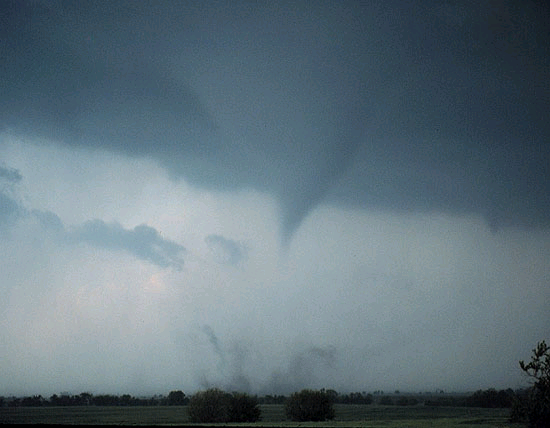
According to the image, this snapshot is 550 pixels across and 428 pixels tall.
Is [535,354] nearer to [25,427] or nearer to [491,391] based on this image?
[25,427]

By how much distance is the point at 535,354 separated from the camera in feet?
136

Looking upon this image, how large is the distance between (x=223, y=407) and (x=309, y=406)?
13.5 metres

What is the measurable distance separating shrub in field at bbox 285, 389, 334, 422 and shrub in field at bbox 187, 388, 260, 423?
5825 millimetres

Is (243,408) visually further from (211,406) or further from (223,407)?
(211,406)

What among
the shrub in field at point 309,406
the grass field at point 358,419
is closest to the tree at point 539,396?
the grass field at point 358,419

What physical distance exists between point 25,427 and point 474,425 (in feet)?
139

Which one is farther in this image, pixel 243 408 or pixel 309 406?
pixel 309 406

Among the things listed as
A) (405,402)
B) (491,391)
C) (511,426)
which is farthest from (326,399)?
(405,402)

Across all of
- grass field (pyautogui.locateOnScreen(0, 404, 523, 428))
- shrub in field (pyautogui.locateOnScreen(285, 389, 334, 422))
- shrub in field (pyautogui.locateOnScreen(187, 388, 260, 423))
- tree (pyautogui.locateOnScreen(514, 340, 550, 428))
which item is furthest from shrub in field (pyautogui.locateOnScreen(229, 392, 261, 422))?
tree (pyautogui.locateOnScreen(514, 340, 550, 428))

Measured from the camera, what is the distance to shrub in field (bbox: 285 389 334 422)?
3034 inches

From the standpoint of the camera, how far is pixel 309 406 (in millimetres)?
77250

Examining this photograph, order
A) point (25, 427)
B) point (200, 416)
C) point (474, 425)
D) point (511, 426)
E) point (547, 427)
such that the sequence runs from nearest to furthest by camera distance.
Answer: point (25, 427) → point (547, 427) → point (511, 426) → point (474, 425) → point (200, 416)

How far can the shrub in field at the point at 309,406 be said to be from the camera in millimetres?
77062

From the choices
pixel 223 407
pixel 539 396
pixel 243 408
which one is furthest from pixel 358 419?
pixel 539 396
